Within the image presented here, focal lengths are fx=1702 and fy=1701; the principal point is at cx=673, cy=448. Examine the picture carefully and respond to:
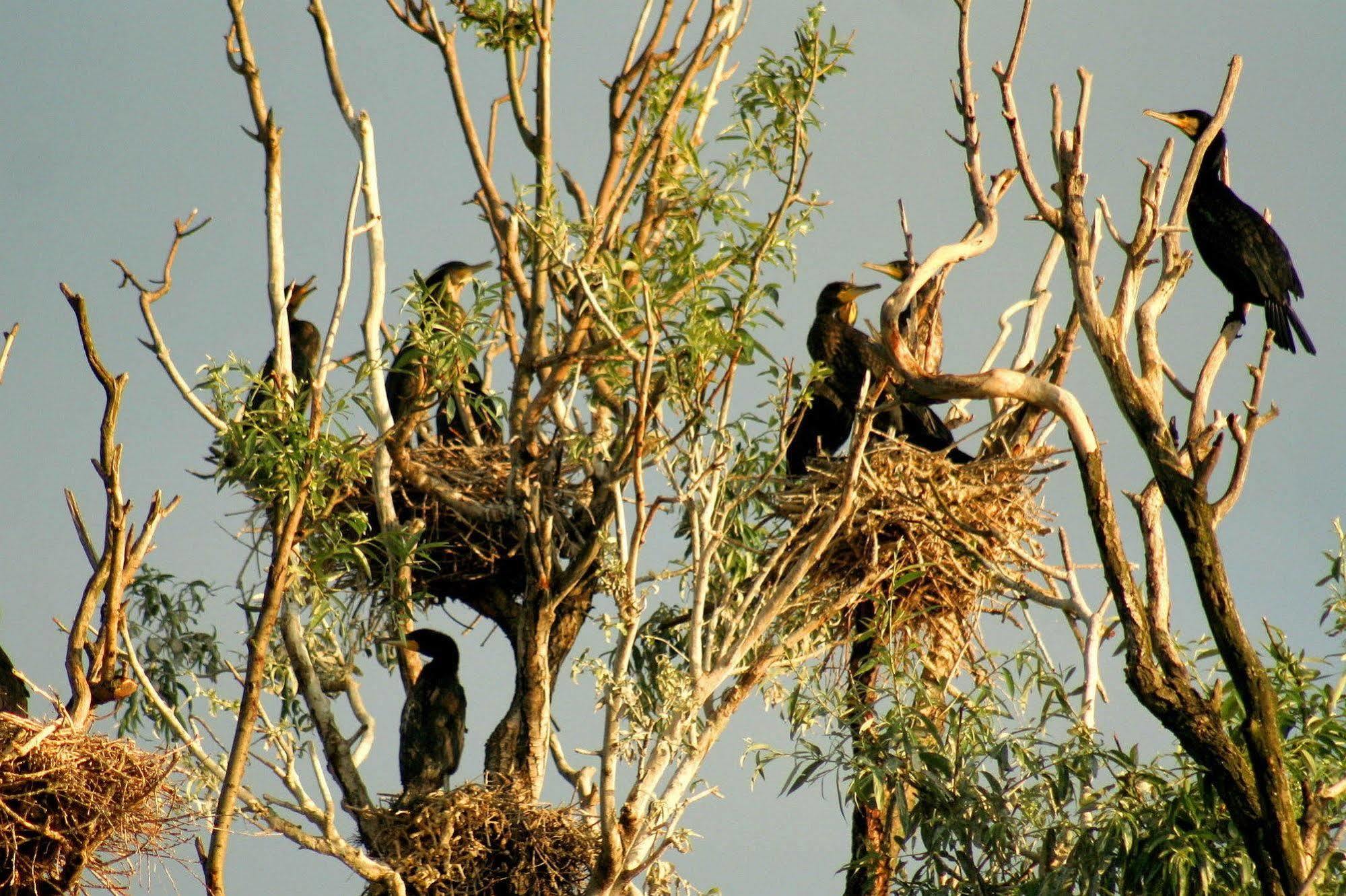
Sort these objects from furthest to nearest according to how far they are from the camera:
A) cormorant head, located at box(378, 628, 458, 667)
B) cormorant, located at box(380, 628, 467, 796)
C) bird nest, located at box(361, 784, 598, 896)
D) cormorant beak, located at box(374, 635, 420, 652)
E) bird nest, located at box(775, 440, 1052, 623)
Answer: cormorant head, located at box(378, 628, 458, 667) → cormorant beak, located at box(374, 635, 420, 652) → cormorant, located at box(380, 628, 467, 796) → bird nest, located at box(775, 440, 1052, 623) → bird nest, located at box(361, 784, 598, 896)

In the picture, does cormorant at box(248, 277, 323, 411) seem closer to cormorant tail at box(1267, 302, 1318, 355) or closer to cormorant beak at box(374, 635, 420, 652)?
cormorant beak at box(374, 635, 420, 652)

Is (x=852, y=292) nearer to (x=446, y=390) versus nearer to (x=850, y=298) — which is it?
(x=850, y=298)

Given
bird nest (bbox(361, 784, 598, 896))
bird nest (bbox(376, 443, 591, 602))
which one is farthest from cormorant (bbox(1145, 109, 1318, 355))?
bird nest (bbox(361, 784, 598, 896))

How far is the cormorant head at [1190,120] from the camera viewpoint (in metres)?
7.70

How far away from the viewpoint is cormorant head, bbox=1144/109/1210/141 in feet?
25.3

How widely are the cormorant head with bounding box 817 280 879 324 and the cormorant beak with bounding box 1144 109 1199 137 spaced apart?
1.83m

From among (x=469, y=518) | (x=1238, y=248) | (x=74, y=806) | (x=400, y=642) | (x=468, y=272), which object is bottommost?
(x=74, y=806)

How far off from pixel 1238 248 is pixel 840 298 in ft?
7.55

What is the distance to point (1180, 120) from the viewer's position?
7715mm

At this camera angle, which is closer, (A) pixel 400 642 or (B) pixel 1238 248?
(B) pixel 1238 248

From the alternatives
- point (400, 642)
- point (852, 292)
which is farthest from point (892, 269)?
point (400, 642)

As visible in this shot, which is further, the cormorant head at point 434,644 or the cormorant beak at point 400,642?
the cormorant head at point 434,644

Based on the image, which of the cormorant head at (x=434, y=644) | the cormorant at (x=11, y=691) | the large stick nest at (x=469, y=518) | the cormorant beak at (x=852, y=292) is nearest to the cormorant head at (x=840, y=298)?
the cormorant beak at (x=852, y=292)

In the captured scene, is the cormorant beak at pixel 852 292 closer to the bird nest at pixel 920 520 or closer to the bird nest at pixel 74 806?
the bird nest at pixel 920 520
